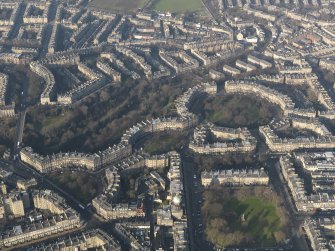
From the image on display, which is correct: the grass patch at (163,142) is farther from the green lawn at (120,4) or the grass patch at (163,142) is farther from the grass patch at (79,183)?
the green lawn at (120,4)

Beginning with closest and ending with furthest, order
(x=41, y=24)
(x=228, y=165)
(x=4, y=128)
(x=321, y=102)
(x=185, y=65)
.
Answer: (x=228, y=165) → (x=4, y=128) → (x=321, y=102) → (x=185, y=65) → (x=41, y=24)

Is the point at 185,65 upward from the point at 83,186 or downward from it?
upward

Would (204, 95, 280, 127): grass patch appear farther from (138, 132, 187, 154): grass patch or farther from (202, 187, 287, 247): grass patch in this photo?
(202, 187, 287, 247): grass patch

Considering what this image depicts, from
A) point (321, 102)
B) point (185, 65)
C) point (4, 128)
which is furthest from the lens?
point (185, 65)

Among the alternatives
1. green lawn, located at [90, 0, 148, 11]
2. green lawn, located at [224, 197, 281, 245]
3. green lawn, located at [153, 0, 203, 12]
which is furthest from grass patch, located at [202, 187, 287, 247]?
green lawn, located at [90, 0, 148, 11]

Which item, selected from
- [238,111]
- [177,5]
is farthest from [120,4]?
[238,111]

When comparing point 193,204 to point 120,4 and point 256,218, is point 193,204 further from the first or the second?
point 120,4

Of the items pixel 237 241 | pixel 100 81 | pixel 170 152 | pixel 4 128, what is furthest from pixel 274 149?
pixel 4 128

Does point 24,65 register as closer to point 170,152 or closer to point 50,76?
point 50,76
